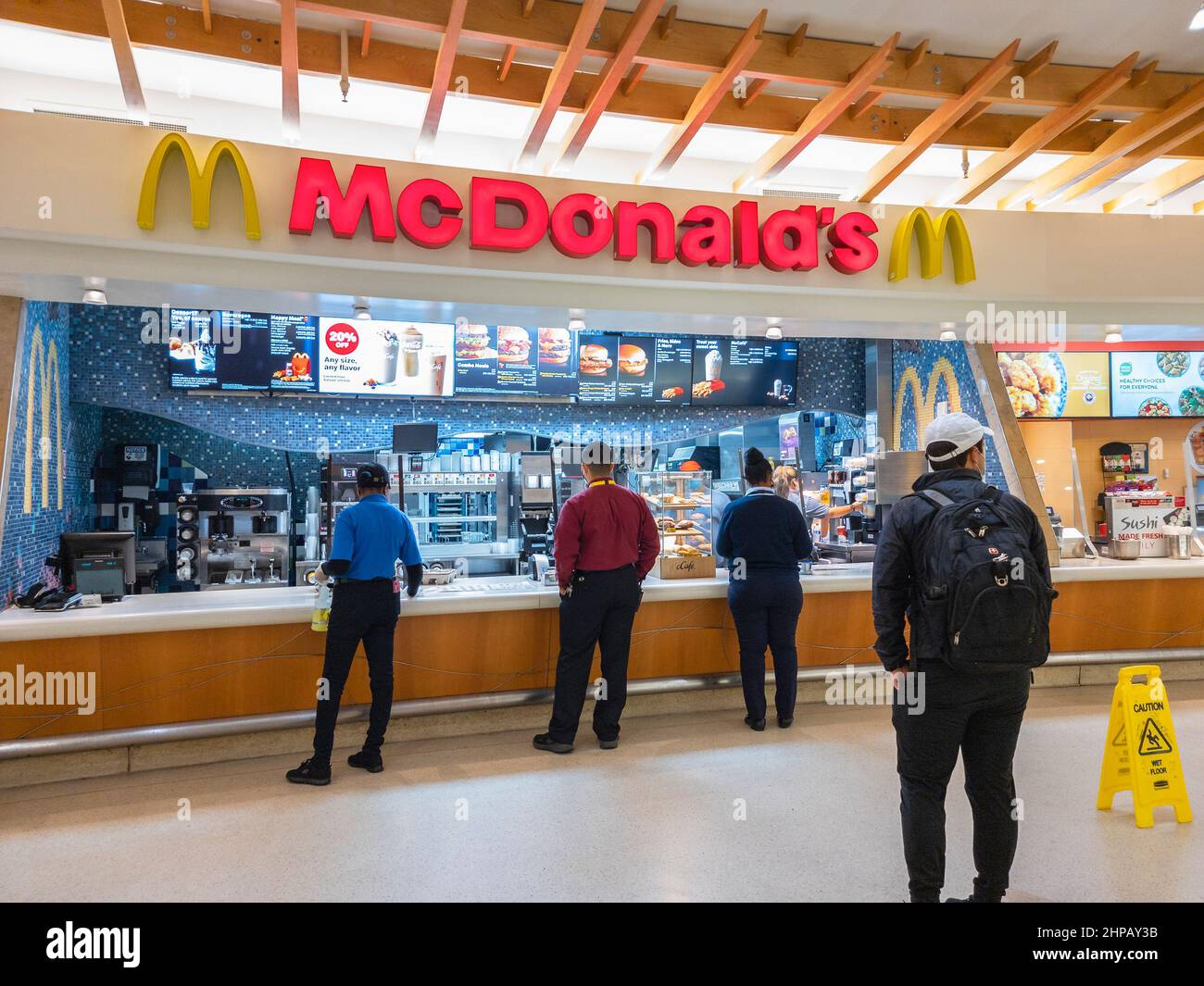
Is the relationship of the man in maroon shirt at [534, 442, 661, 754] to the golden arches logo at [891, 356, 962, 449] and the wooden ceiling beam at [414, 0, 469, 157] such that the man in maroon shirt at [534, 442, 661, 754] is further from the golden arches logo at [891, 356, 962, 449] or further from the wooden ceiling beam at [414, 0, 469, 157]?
the golden arches logo at [891, 356, 962, 449]

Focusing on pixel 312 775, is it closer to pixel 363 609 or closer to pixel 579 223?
pixel 363 609

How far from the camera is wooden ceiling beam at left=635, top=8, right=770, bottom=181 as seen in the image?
147 inches

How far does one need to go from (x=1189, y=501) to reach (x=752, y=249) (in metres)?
6.69

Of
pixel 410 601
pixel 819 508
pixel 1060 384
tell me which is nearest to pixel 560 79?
pixel 410 601

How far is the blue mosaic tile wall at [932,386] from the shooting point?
6.90 m

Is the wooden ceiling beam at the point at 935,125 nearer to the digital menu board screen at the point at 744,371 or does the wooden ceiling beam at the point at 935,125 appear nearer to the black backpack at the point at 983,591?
the digital menu board screen at the point at 744,371

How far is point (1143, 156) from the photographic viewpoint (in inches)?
204

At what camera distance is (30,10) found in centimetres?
355

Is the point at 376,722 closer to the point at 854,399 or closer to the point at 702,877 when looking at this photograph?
the point at 702,877

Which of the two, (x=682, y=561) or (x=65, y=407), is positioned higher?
(x=65, y=407)

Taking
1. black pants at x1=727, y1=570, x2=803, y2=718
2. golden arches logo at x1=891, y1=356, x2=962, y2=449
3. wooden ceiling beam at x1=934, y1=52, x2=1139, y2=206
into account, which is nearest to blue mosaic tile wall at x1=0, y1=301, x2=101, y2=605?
black pants at x1=727, y1=570, x2=803, y2=718

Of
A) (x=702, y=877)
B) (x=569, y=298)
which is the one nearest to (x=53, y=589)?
(x=569, y=298)

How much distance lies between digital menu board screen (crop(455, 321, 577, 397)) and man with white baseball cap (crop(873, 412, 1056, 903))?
4.99 meters
